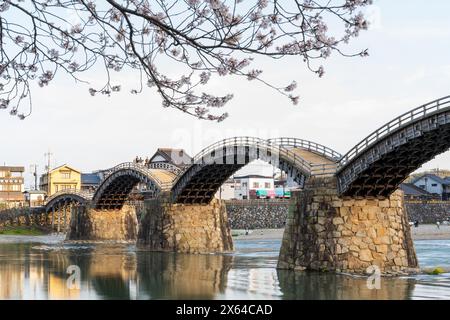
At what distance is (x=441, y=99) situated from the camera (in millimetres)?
27266

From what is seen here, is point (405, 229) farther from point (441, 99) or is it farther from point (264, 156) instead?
point (264, 156)

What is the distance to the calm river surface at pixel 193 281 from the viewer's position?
25.4 m

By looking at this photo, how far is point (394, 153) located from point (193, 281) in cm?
1094

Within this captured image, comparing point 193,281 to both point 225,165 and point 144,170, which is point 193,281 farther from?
point 144,170

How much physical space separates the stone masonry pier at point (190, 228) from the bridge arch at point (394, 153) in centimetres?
1858

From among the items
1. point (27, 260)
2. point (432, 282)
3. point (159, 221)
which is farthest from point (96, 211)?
point (432, 282)

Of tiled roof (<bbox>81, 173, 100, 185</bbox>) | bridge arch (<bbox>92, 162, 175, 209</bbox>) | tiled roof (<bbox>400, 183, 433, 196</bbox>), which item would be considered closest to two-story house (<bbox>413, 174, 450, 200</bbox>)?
tiled roof (<bbox>400, 183, 433, 196</bbox>)

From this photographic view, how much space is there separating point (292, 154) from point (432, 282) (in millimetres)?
11420

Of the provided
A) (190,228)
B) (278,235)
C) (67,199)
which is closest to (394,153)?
(190,228)

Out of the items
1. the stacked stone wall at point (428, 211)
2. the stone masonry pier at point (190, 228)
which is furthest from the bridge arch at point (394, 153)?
the stacked stone wall at point (428, 211)

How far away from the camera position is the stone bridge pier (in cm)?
3095

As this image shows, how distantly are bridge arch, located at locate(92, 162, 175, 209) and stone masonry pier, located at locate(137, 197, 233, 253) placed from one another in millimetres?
2625
